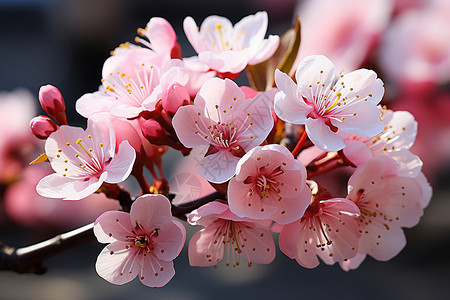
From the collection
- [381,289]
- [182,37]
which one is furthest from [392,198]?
[182,37]

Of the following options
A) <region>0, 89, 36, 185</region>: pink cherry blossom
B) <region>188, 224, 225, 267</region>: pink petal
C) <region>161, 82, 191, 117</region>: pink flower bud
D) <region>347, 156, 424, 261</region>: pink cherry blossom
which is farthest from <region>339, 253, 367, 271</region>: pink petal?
<region>0, 89, 36, 185</region>: pink cherry blossom

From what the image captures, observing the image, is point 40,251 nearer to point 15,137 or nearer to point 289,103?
point 289,103

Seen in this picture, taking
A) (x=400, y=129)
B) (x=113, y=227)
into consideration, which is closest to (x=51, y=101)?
(x=113, y=227)

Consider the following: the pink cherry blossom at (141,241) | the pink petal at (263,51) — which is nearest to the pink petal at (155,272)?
the pink cherry blossom at (141,241)

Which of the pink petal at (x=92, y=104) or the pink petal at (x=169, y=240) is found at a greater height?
the pink petal at (x=92, y=104)

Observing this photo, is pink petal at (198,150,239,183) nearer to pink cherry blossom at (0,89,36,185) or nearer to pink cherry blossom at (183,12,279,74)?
pink cherry blossom at (183,12,279,74)

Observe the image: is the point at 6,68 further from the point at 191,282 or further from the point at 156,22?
the point at 156,22

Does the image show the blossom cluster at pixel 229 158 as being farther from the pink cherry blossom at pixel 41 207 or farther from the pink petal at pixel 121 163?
the pink cherry blossom at pixel 41 207
